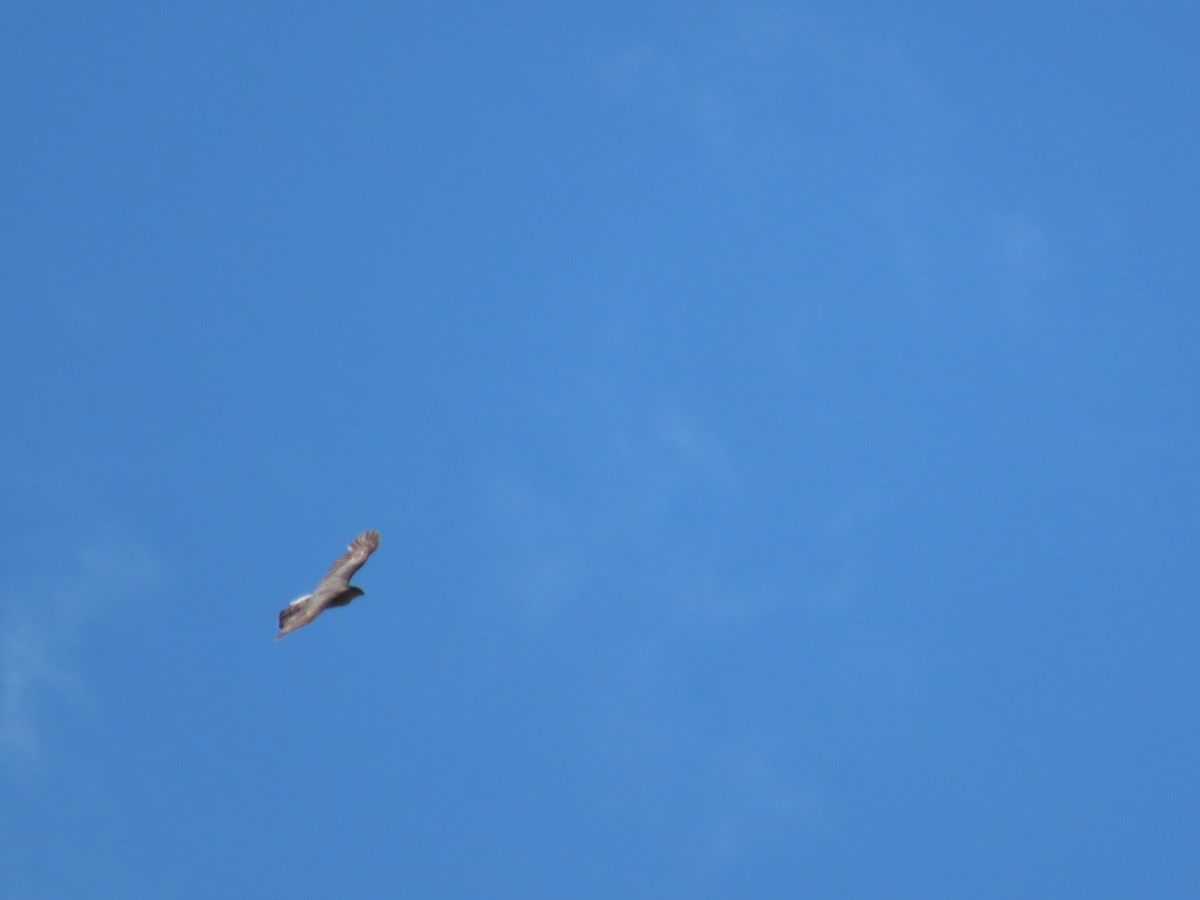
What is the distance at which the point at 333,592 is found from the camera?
159 feet

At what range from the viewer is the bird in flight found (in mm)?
47094

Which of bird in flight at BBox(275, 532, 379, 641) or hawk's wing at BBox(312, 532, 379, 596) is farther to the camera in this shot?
hawk's wing at BBox(312, 532, 379, 596)

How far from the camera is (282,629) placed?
151ft

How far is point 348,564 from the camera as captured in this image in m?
49.7

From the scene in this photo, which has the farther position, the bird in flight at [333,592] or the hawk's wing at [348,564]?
the hawk's wing at [348,564]

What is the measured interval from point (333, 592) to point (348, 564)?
137 cm

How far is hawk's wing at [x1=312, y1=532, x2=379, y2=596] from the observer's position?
4875 centimetres

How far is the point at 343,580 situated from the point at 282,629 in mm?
3124

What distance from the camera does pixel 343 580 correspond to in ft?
160

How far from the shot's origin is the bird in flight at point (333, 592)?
4709 cm
